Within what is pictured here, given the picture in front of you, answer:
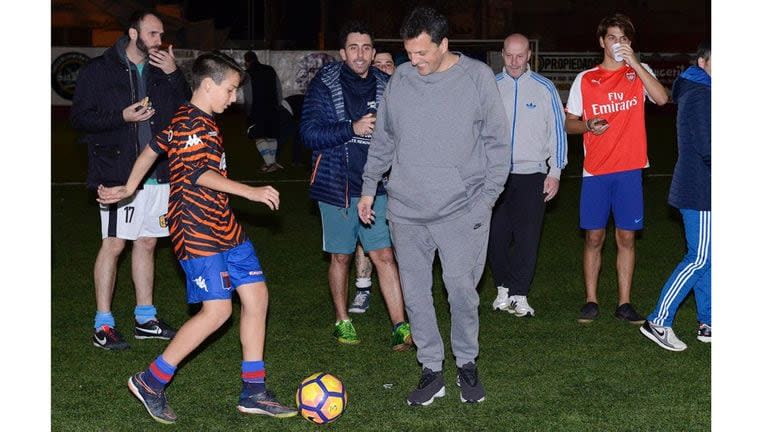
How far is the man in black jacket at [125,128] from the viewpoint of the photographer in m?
6.90

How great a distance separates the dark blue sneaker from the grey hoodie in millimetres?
1552

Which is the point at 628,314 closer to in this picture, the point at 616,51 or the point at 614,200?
the point at 614,200

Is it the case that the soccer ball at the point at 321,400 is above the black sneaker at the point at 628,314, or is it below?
below

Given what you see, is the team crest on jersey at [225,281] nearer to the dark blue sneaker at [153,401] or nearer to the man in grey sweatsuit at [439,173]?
the dark blue sneaker at [153,401]

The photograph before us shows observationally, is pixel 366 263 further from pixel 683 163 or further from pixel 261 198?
pixel 261 198

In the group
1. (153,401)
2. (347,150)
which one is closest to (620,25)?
(347,150)

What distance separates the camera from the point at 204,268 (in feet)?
18.0

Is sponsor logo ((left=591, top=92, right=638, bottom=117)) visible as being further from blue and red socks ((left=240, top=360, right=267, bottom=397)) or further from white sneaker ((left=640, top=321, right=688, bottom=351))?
blue and red socks ((left=240, top=360, right=267, bottom=397))

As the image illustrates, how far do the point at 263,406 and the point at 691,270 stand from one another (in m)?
2.87

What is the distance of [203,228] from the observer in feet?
18.0

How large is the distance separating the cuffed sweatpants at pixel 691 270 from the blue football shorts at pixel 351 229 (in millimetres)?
1785

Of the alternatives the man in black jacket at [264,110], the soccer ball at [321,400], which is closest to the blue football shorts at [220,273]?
the soccer ball at [321,400]

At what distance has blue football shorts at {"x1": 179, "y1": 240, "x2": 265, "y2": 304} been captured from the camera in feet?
18.0
